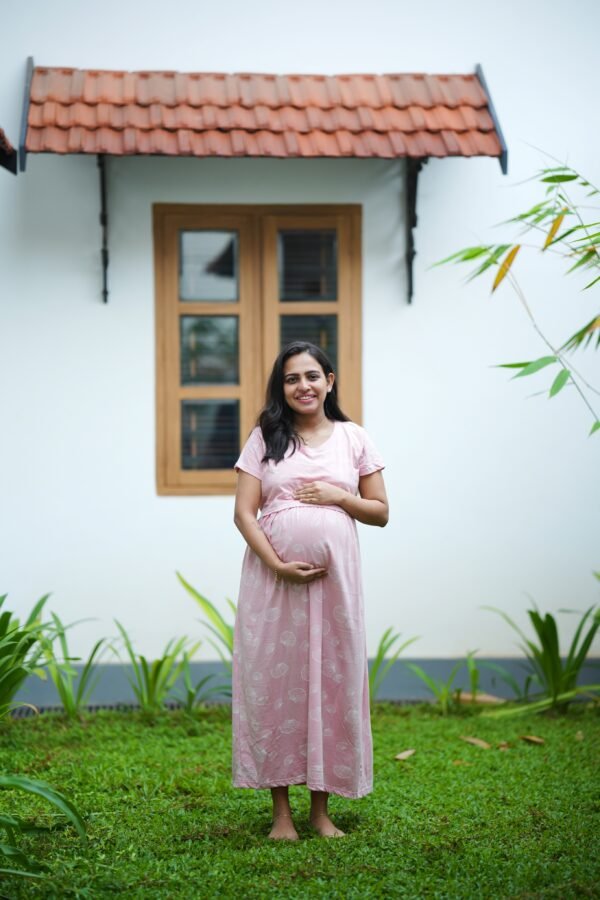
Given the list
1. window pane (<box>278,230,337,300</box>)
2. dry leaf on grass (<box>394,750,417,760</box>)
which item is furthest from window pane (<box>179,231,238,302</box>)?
dry leaf on grass (<box>394,750,417,760</box>)

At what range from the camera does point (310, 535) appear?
322cm

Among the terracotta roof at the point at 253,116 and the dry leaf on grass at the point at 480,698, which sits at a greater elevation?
the terracotta roof at the point at 253,116

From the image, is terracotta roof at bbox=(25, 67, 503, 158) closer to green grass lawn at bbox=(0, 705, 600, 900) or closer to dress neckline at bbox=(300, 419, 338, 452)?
dress neckline at bbox=(300, 419, 338, 452)

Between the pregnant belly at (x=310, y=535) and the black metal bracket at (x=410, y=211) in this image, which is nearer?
the pregnant belly at (x=310, y=535)

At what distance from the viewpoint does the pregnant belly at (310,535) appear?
3223 mm

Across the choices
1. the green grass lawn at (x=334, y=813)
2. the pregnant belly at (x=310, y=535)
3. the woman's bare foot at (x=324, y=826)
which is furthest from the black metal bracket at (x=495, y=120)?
the woman's bare foot at (x=324, y=826)

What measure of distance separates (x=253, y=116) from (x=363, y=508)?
7.83ft

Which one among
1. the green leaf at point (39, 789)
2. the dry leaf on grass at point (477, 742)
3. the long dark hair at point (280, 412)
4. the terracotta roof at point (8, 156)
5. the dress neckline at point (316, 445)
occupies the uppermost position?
the terracotta roof at point (8, 156)

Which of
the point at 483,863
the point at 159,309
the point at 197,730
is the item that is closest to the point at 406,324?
the point at 159,309

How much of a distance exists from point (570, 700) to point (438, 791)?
1.51 meters

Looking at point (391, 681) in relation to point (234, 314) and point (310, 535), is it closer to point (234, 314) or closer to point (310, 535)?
point (234, 314)

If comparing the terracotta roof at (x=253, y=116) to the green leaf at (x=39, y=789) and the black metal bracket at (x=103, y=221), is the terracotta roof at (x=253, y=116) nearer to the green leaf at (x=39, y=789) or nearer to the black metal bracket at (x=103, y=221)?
the black metal bracket at (x=103, y=221)

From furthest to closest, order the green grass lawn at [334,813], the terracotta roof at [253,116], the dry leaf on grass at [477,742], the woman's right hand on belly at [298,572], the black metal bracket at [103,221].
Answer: the black metal bracket at [103,221] → the terracotta roof at [253,116] → the dry leaf on grass at [477,742] → the woman's right hand on belly at [298,572] → the green grass lawn at [334,813]

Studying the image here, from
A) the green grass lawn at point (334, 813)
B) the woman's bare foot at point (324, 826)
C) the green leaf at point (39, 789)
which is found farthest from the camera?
the woman's bare foot at point (324, 826)
